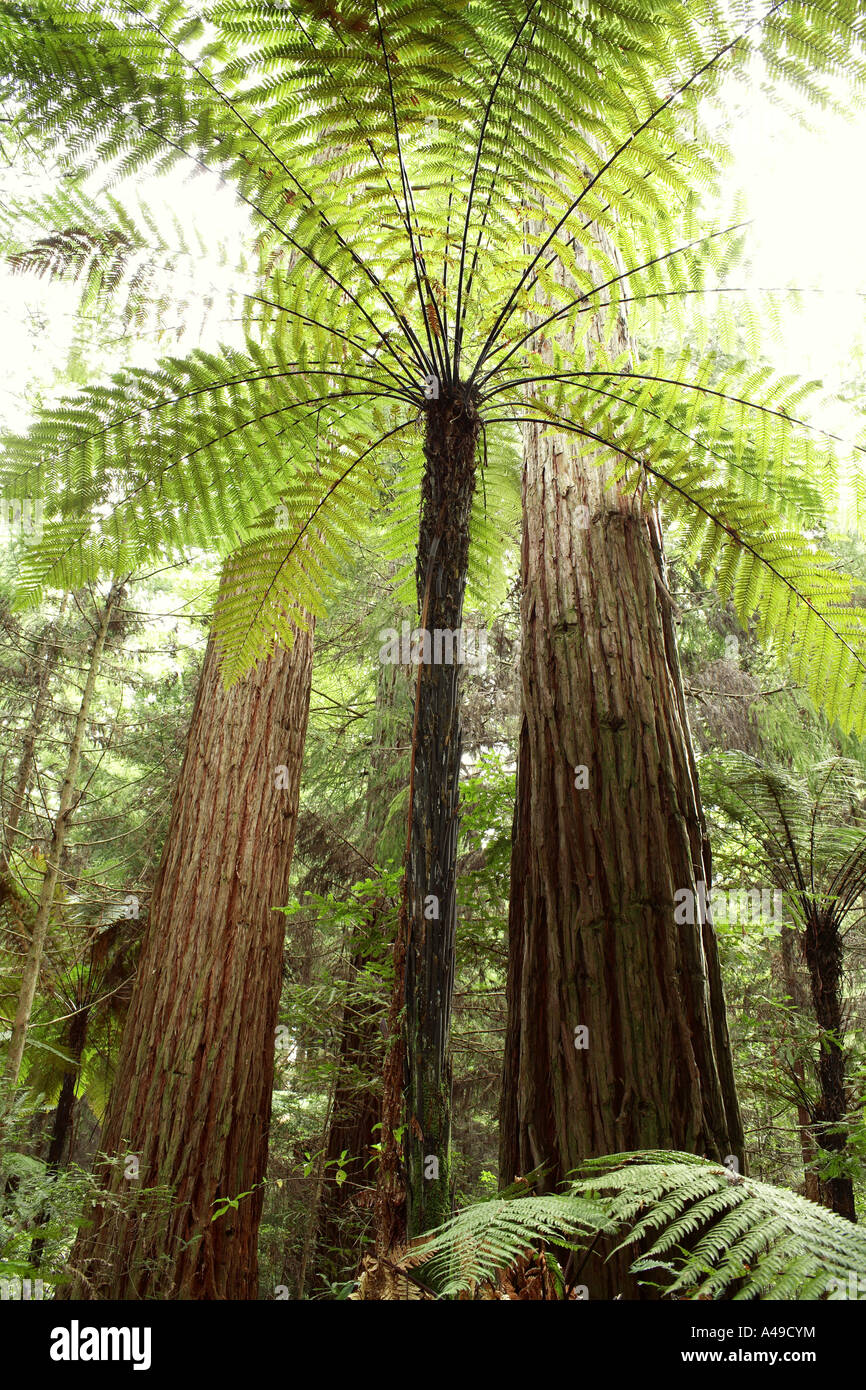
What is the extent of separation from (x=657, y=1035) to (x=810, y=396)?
5.79 feet

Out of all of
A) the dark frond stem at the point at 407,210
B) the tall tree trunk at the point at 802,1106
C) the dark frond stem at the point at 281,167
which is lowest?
the tall tree trunk at the point at 802,1106

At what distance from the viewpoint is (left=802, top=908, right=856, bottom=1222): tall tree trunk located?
2545 mm

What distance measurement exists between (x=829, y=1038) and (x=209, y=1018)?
2.38 m

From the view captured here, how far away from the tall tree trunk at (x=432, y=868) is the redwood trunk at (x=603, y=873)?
2.40 ft

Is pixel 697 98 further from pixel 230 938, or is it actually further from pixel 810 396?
pixel 230 938

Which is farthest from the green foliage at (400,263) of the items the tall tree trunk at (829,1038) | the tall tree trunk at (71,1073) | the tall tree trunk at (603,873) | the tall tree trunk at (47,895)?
the tall tree trunk at (71,1073)

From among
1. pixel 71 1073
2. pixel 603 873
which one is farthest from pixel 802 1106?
pixel 71 1073

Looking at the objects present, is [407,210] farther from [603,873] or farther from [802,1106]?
[802,1106]

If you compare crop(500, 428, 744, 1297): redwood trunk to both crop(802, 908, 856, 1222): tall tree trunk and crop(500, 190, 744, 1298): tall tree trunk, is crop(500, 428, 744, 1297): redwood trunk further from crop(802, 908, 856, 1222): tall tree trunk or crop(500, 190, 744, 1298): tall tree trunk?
crop(802, 908, 856, 1222): tall tree trunk

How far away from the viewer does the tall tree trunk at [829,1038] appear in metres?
2.54

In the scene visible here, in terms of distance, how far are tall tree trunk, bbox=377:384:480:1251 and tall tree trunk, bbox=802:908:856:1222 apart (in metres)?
2.00

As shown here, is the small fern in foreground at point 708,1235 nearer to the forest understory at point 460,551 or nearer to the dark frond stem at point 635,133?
the forest understory at point 460,551

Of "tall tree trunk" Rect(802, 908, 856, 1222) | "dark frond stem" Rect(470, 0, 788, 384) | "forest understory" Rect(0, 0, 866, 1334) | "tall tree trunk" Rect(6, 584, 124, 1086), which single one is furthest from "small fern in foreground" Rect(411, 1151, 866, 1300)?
"tall tree trunk" Rect(802, 908, 856, 1222)
